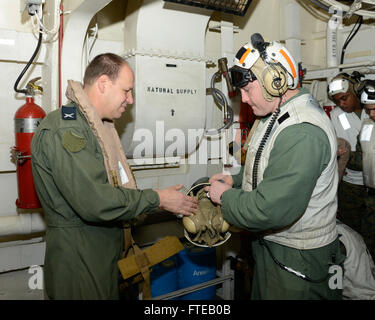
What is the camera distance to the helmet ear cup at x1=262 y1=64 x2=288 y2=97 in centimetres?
165

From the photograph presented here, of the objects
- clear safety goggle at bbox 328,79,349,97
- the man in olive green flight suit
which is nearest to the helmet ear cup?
the man in olive green flight suit

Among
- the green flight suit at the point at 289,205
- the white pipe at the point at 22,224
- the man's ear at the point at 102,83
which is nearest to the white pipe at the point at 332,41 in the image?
the green flight suit at the point at 289,205

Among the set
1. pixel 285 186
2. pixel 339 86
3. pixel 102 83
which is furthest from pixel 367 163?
pixel 102 83

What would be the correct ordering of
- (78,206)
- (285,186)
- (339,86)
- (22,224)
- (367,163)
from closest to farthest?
(285,186) < (78,206) < (22,224) < (367,163) < (339,86)

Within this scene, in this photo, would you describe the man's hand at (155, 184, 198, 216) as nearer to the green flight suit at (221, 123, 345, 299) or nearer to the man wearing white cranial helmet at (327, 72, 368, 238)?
A: the green flight suit at (221, 123, 345, 299)

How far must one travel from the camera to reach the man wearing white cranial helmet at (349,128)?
11.2ft

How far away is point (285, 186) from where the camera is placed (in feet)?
4.72

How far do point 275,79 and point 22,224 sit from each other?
197cm

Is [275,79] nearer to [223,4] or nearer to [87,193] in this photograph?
[87,193]

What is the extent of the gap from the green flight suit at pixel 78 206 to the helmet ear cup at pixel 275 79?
2.70 ft

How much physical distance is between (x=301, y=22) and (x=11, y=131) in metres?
3.31

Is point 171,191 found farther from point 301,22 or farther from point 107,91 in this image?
point 301,22

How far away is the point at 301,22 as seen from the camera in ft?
12.5

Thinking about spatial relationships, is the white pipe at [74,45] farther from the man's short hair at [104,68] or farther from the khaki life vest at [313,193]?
the khaki life vest at [313,193]
